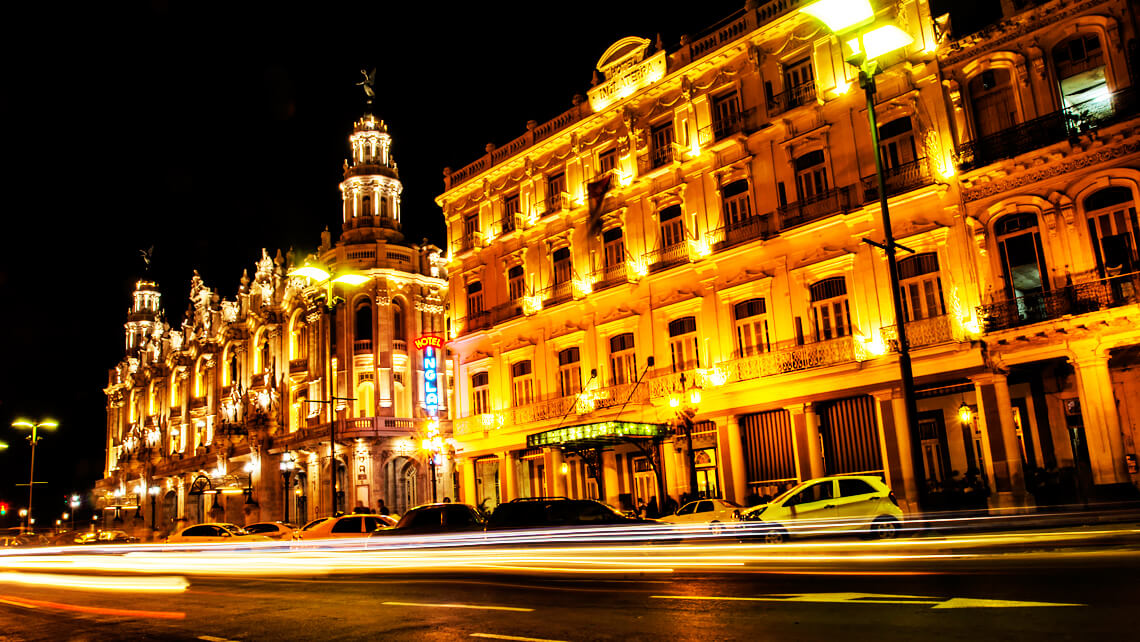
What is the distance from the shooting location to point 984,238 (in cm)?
2128

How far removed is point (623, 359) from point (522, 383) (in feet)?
17.2

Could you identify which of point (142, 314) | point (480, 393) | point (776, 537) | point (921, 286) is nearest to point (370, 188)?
point (480, 393)

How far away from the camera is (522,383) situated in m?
32.4

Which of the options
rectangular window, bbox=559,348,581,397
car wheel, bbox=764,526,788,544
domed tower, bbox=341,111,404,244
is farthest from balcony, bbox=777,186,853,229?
domed tower, bbox=341,111,404,244

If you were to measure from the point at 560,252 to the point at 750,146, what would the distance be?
29.0ft

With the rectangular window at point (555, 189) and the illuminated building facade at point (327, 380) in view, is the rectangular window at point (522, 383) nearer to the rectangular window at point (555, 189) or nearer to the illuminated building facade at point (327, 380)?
the illuminated building facade at point (327, 380)

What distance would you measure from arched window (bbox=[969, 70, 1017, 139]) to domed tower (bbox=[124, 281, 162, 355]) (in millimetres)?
80539

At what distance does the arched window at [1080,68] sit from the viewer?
20484 mm

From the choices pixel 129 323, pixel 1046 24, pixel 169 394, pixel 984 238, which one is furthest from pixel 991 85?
pixel 129 323

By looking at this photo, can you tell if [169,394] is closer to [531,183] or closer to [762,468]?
[531,183]

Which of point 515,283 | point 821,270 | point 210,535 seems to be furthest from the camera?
point 515,283

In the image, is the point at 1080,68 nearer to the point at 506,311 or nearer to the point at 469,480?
the point at 506,311

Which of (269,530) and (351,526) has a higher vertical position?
(351,526)

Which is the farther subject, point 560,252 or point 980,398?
point 560,252
